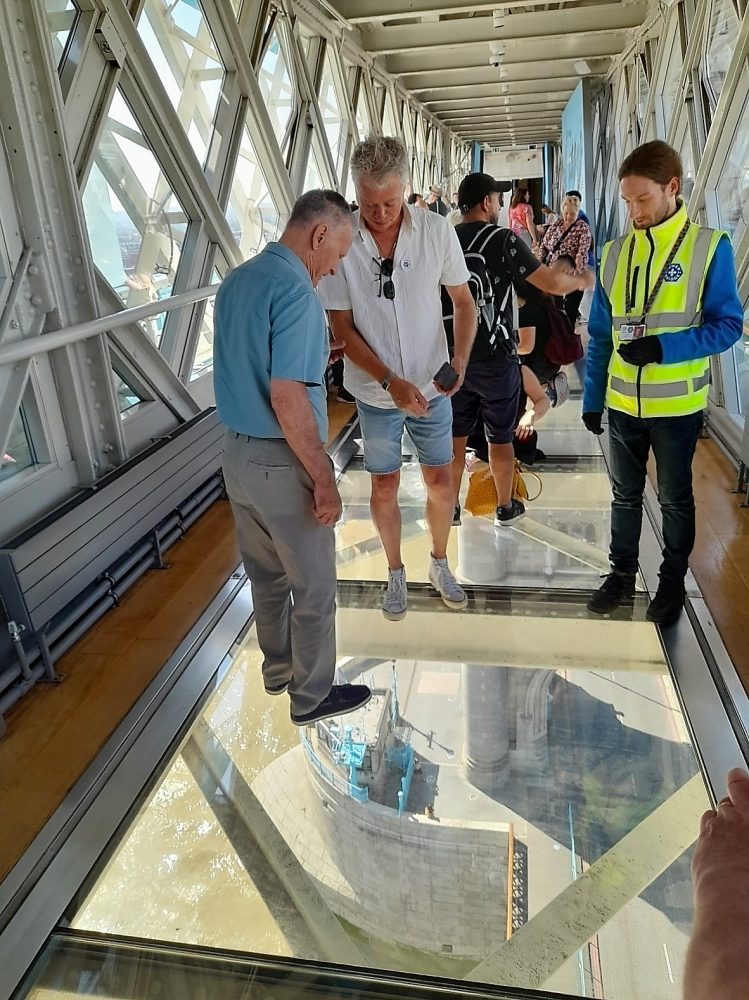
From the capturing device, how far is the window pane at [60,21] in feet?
10.7

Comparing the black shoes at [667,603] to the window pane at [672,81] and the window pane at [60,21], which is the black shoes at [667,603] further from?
the window pane at [672,81]

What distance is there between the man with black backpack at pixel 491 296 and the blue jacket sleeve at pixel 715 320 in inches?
27.3

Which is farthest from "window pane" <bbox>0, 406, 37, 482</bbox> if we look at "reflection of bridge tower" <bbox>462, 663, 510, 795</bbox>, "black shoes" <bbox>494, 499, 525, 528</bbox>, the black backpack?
"black shoes" <bbox>494, 499, 525, 528</bbox>

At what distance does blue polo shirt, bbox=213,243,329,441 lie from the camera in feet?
5.92

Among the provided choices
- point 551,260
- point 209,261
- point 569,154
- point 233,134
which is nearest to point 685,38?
point 551,260

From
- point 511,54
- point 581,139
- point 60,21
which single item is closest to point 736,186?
point 60,21

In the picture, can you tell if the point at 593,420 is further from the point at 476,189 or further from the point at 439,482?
the point at 476,189

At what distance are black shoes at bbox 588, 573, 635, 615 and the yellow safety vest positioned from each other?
0.74m

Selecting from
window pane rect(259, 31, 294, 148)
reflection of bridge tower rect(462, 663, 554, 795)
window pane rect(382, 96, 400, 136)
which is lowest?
reflection of bridge tower rect(462, 663, 554, 795)

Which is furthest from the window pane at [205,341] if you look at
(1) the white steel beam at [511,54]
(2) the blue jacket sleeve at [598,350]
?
(1) the white steel beam at [511,54]

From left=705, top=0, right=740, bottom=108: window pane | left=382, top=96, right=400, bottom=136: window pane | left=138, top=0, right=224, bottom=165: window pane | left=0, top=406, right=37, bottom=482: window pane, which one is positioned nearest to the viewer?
left=0, top=406, right=37, bottom=482: window pane

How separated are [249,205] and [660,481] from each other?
464 cm

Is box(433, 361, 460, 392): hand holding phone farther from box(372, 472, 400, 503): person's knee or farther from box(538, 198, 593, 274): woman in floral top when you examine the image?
box(538, 198, 593, 274): woman in floral top

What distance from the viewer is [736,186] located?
4.98 meters
